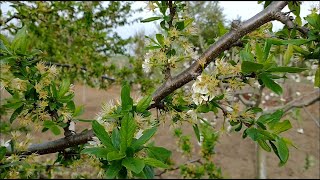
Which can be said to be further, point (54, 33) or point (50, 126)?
point (54, 33)

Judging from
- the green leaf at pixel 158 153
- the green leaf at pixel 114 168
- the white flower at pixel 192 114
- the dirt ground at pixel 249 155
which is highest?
the white flower at pixel 192 114

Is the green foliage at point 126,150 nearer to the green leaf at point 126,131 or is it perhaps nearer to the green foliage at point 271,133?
the green leaf at point 126,131

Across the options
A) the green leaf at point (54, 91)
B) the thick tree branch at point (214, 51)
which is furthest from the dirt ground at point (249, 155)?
the thick tree branch at point (214, 51)

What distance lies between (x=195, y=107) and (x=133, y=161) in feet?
1.08

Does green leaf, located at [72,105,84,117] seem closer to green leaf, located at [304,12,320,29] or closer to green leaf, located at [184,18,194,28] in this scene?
green leaf, located at [184,18,194,28]

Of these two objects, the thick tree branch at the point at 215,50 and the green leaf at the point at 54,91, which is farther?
the green leaf at the point at 54,91

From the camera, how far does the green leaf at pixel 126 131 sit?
86cm

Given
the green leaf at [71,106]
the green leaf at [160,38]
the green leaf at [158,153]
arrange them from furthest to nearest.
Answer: the green leaf at [71,106] < the green leaf at [160,38] < the green leaf at [158,153]

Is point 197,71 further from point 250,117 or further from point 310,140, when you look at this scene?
point 310,140

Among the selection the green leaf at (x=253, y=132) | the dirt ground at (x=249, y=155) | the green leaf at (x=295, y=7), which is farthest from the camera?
the dirt ground at (x=249, y=155)

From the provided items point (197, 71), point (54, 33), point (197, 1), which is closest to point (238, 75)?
point (197, 71)

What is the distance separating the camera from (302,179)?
8320mm

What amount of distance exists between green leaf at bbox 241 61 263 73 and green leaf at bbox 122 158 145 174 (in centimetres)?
33

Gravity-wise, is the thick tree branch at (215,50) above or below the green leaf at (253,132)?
above
